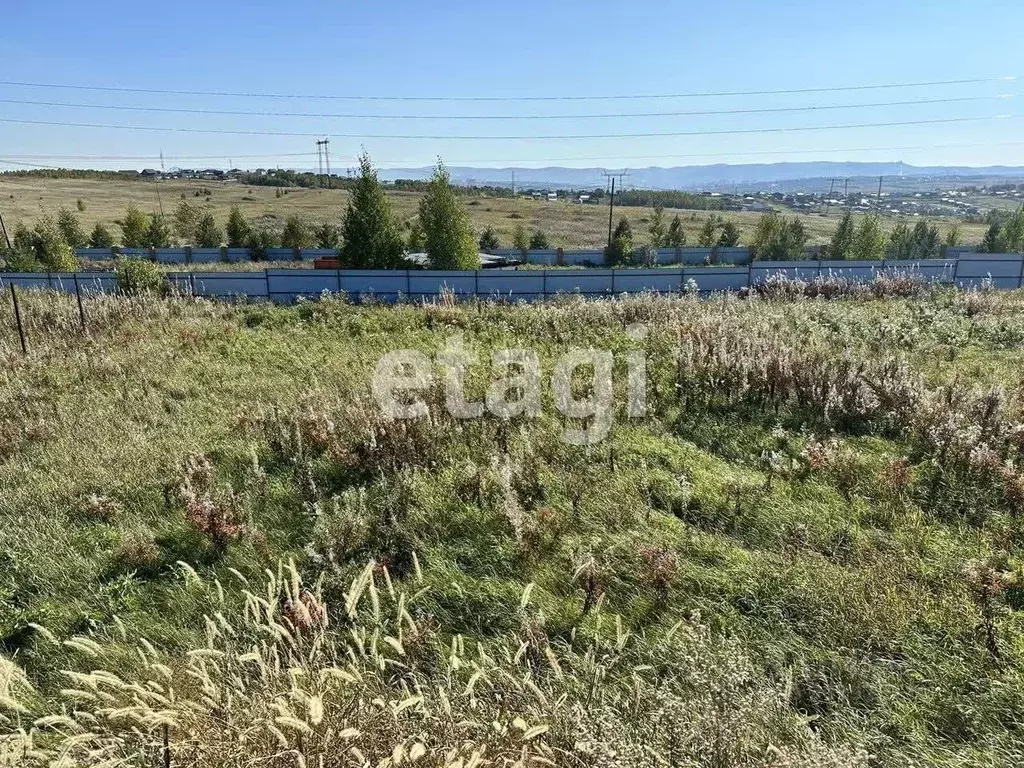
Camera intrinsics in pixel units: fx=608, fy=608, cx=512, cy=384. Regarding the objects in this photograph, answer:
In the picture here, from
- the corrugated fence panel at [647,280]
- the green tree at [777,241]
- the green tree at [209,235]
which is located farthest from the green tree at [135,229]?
the green tree at [777,241]

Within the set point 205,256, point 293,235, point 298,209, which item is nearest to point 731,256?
point 293,235

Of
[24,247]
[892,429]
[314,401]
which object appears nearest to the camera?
[892,429]

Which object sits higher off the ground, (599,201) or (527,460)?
(599,201)

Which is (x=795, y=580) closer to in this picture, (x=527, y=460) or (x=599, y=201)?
(x=527, y=460)

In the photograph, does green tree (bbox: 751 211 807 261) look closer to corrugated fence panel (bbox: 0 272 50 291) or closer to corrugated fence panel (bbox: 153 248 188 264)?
corrugated fence panel (bbox: 153 248 188 264)

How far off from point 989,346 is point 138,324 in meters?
14.3

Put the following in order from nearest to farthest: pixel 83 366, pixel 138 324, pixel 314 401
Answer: pixel 314 401
pixel 83 366
pixel 138 324

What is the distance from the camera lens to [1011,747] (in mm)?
2705

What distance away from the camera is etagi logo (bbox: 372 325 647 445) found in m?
6.43

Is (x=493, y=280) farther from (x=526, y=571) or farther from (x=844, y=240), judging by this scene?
(x=844, y=240)

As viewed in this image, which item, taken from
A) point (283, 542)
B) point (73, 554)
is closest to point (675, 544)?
point (283, 542)

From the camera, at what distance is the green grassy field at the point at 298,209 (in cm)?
5628

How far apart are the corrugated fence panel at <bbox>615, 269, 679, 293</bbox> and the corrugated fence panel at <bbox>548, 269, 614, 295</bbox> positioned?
1.13 feet

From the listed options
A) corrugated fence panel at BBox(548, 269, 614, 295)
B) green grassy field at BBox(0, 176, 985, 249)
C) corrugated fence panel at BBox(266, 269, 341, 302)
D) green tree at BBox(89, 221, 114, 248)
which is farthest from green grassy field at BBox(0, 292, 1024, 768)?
green grassy field at BBox(0, 176, 985, 249)
